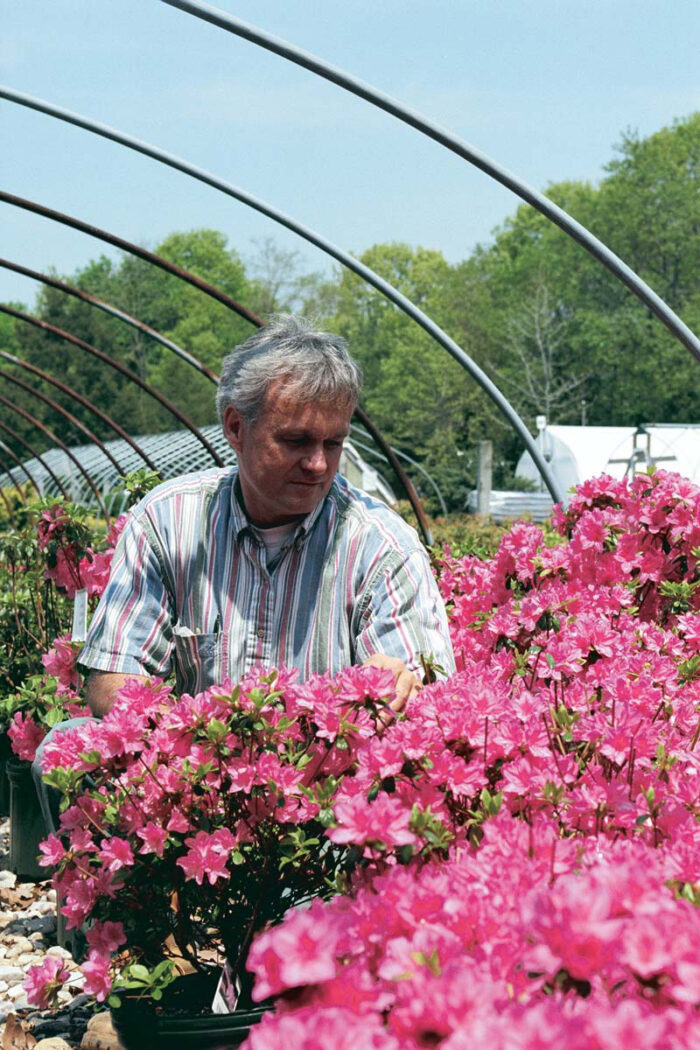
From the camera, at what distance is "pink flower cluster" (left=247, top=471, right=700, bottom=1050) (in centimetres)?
100

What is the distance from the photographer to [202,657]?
101 inches

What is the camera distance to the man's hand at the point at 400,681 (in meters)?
1.99

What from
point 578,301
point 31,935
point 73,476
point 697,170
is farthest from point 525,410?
point 31,935

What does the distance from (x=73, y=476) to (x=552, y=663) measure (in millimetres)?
21859

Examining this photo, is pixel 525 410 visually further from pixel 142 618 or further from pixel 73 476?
pixel 142 618

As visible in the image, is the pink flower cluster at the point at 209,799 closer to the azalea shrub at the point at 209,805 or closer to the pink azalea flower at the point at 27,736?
the azalea shrub at the point at 209,805

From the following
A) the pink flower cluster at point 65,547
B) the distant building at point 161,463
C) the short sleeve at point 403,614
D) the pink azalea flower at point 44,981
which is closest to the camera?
the pink azalea flower at point 44,981

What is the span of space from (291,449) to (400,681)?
65 centimetres

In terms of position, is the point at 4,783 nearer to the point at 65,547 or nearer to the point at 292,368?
the point at 65,547

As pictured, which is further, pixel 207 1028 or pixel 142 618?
pixel 142 618

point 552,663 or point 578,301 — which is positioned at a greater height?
point 578,301

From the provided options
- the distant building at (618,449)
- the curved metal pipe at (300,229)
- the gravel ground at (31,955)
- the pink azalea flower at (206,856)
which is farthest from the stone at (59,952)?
the distant building at (618,449)

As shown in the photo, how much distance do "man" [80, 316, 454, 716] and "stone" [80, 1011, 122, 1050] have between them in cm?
88

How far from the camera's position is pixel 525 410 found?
40812mm
